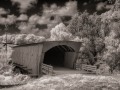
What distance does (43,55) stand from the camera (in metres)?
17.9

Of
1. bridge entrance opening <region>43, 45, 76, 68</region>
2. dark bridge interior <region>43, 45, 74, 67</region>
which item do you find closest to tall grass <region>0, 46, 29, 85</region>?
dark bridge interior <region>43, 45, 74, 67</region>

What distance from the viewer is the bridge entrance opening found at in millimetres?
21264

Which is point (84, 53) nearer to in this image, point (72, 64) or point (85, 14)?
point (85, 14)

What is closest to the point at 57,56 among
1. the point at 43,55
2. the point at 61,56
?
the point at 61,56

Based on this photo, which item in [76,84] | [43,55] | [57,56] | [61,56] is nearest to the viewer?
[76,84]

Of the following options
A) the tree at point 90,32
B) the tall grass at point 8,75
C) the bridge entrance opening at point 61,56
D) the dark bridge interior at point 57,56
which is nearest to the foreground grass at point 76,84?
the tall grass at point 8,75

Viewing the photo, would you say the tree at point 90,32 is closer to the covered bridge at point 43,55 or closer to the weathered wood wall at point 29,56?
the covered bridge at point 43,55

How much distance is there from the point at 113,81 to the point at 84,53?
18.5 metres

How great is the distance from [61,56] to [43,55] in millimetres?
6658

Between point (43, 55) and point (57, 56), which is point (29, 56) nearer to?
point (43, 55)

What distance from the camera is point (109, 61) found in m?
29.0

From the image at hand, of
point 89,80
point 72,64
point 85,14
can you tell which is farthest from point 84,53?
point 89,80

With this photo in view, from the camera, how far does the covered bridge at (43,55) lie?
17938 mm

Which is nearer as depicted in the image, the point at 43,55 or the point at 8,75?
the point at 43,55
